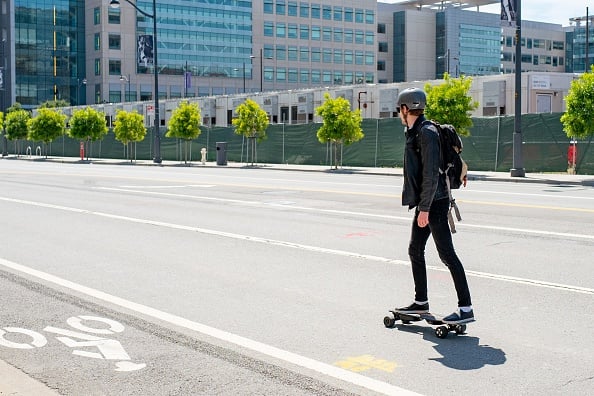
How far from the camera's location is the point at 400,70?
407ft

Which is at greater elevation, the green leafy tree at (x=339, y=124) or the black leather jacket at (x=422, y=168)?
the green leafy tree at (x=339, y=124)

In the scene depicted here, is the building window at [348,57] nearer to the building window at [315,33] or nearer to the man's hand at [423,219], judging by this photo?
the building window at [315,33]

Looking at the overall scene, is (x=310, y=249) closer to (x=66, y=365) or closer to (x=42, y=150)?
(x=66, y=365)

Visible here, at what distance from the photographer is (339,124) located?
3819cm

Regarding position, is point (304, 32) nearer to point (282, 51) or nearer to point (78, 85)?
point (282, 51)

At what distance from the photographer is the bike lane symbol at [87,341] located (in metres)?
5.89

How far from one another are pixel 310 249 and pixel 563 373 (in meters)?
6.15

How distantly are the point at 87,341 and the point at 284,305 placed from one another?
1950 mm

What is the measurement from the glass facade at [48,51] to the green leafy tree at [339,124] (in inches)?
3371

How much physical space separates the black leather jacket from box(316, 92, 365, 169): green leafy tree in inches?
1254

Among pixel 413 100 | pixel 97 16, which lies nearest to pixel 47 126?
pixel 97 16

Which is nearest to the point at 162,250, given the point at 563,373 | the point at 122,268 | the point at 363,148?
the point at 122,268

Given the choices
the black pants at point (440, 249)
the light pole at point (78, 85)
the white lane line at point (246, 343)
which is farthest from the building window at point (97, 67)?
the black pants at point (440, 249)

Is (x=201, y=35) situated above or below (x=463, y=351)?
above
